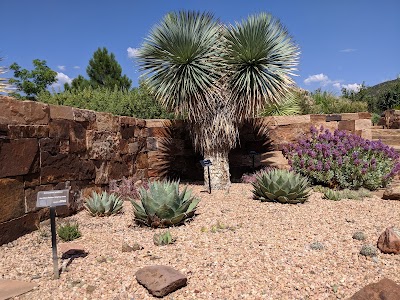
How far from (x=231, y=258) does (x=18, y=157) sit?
2939mm

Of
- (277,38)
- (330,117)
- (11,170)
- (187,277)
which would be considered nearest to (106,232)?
(11,170)

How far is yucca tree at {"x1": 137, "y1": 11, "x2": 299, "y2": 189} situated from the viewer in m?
7.07

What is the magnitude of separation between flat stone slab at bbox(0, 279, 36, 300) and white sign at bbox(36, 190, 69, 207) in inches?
27.8

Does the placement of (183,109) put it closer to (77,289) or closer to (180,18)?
(180,18)

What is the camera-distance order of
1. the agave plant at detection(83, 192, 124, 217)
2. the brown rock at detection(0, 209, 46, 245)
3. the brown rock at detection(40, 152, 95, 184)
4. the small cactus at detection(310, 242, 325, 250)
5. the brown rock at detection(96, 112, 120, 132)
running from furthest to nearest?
the brown rock at detection(96, 112, 120, 132), the agave plant at detection(83, 192, 124, 217), the brown rock at detection(40, 152, 95, 184), the brown rock at detection(0, 209, 46, 245), the small cactus at detection(310, 242, 325, 250)

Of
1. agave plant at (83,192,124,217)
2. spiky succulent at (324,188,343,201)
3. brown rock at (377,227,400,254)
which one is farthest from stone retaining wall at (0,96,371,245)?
brown rock at (377,227,400,254)

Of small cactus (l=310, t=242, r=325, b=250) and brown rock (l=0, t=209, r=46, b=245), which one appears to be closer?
small cactus (l=310, t=242, r=325, b=250)

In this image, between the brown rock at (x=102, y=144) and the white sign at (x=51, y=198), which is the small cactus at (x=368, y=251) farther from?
the brown rock at (x=102, y=144)

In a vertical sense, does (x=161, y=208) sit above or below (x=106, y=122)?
below

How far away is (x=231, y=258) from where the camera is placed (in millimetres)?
3613

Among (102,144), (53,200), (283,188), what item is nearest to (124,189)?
(102,144)

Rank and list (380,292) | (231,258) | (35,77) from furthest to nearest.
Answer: (35,77), (231,258), (380,292)

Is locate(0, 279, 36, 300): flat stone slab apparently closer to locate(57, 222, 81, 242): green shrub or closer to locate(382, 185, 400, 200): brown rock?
locate(57, 222, 81, 242): green shrub

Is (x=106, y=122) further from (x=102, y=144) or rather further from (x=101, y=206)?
(x=101, y=206)
